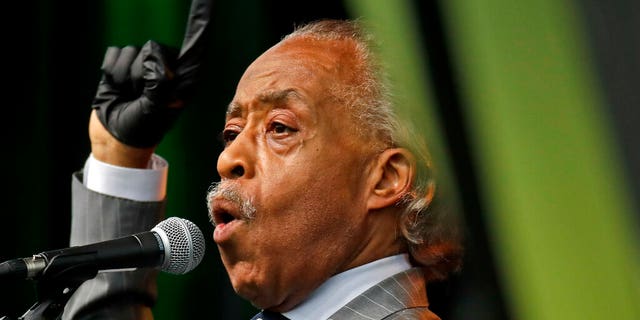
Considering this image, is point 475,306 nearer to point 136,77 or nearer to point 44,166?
point 136,77

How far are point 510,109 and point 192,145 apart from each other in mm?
1985

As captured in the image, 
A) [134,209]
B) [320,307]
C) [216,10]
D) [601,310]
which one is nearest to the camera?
[601,310]

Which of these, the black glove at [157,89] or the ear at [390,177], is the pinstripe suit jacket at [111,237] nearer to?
the black glove at [157,89]

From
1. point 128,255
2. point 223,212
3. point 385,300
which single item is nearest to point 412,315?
point 385,300

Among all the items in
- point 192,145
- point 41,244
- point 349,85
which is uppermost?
point 349,85

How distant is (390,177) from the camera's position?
1552 mm

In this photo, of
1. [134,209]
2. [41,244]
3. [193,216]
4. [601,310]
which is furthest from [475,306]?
[41,244]

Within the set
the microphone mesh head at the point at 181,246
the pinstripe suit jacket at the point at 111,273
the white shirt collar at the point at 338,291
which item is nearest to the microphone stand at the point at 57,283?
the microphone mesh head at the point at 181,246

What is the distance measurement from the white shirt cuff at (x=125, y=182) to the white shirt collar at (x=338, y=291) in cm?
66

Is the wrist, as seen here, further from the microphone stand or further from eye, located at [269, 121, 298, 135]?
the microphone stand

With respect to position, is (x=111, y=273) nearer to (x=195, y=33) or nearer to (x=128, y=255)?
(x=195, y=33)

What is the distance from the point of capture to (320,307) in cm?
151

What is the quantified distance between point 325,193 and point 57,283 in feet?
1.37

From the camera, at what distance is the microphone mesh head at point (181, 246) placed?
1.40m
